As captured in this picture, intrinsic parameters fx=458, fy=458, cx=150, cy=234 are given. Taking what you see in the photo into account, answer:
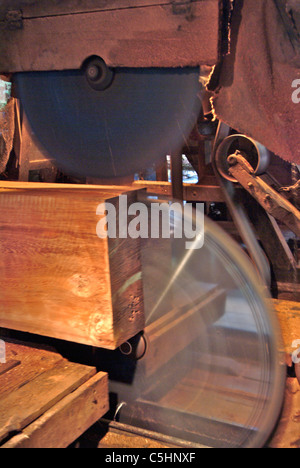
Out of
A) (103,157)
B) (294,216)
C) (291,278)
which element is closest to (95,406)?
(103,157)

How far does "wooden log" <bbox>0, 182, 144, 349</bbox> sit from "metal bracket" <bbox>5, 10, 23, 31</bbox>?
63cm

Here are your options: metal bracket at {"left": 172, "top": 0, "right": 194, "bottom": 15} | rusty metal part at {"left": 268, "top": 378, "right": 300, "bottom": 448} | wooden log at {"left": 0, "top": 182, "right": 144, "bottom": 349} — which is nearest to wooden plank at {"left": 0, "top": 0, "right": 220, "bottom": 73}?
metal bracket at {"left": 172, "top": 0, "right": 194, "bottom": 15}

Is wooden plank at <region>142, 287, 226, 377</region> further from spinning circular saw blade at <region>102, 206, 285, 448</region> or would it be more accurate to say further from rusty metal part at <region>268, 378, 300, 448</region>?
rusty metal part at <region>268, 378, 300, 448</region>

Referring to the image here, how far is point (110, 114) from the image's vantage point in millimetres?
1646

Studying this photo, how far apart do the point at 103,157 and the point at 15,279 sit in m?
0.57

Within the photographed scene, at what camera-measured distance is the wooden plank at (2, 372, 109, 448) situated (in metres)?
1.15

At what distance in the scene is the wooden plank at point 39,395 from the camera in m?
1.17

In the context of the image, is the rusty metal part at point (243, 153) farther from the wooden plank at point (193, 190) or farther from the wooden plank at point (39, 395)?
the wooden plank at point (39, 395)

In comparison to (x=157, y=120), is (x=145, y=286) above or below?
below

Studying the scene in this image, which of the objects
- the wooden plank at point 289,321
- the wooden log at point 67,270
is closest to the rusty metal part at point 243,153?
the wooden plank at point 289,321

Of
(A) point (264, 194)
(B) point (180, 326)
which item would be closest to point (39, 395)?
(B) point (180, 326)

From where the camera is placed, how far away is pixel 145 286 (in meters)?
1.51
